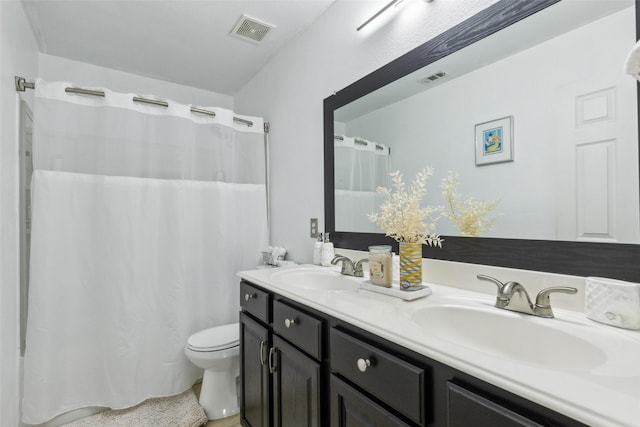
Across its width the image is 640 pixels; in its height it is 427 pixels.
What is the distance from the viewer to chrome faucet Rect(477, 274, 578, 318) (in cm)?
82

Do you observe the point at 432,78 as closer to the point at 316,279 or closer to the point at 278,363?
the point at 316,279

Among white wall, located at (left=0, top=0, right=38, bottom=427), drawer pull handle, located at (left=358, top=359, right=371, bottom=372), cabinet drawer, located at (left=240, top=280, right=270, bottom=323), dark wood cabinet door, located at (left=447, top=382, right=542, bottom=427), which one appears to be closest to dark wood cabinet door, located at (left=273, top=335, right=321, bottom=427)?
cabinet drawer, located at (left=240, top=280, right=270, bottom=323)

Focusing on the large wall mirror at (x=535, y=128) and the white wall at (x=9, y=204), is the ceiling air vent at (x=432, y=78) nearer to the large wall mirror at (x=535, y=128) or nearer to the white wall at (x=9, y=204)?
the large wall mirror at (x=535, y=128)

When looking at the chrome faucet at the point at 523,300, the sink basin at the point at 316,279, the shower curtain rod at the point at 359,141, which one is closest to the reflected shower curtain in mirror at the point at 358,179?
the shower curtain rod at the point at 359,141

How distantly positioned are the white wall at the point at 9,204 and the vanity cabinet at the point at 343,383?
3.64ft

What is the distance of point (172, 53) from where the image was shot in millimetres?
2318

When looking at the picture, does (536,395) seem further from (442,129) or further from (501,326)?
(442,129)

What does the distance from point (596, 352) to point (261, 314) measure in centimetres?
111

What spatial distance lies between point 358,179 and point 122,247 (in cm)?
147

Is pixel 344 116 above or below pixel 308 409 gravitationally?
above

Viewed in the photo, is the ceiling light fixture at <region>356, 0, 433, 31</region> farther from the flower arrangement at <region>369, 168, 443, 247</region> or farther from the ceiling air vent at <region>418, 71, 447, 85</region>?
the flower arrangement at <region>369, 168, 443, 247</region>

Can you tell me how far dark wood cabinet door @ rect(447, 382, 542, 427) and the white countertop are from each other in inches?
1.7

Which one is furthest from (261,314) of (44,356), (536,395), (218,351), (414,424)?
(44,356)

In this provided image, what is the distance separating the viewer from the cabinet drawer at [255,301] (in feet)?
4.31
